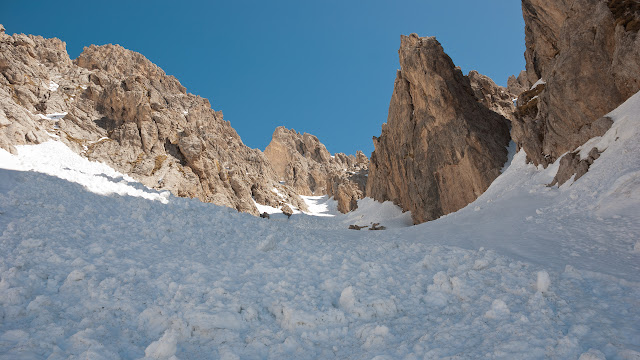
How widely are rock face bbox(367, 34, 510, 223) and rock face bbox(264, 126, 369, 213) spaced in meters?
68.7

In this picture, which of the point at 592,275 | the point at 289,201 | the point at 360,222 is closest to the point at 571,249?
the point at 592,275

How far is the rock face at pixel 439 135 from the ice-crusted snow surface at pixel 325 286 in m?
20.6

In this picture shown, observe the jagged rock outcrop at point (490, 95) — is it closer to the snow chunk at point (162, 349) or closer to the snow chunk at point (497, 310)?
the snow chunk at point (497, 310)

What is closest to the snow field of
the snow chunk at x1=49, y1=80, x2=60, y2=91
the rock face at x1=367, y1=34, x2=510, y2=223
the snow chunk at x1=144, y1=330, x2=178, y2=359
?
the snow chunk at x1=144, y1=330, x2=178, y2=359

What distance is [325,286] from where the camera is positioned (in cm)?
1003

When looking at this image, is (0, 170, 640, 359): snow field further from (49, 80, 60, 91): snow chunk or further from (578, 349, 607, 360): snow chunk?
(49, 80, 60, 91): snow chunk

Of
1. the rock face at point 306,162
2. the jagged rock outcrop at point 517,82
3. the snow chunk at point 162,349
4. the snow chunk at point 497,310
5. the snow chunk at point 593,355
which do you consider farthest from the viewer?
the rock face at point 306,162

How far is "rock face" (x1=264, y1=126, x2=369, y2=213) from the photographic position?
15125 cm

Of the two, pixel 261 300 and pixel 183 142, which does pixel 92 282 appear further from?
pixel 183 142

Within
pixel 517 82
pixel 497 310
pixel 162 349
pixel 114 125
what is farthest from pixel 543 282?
pixel 517 82

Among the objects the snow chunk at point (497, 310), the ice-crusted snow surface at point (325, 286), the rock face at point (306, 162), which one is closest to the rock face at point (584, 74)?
the ice-crusted snow surface at point (325, 286)

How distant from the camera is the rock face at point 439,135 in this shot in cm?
3734

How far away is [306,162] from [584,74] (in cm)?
14499

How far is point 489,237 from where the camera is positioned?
1405 cm
